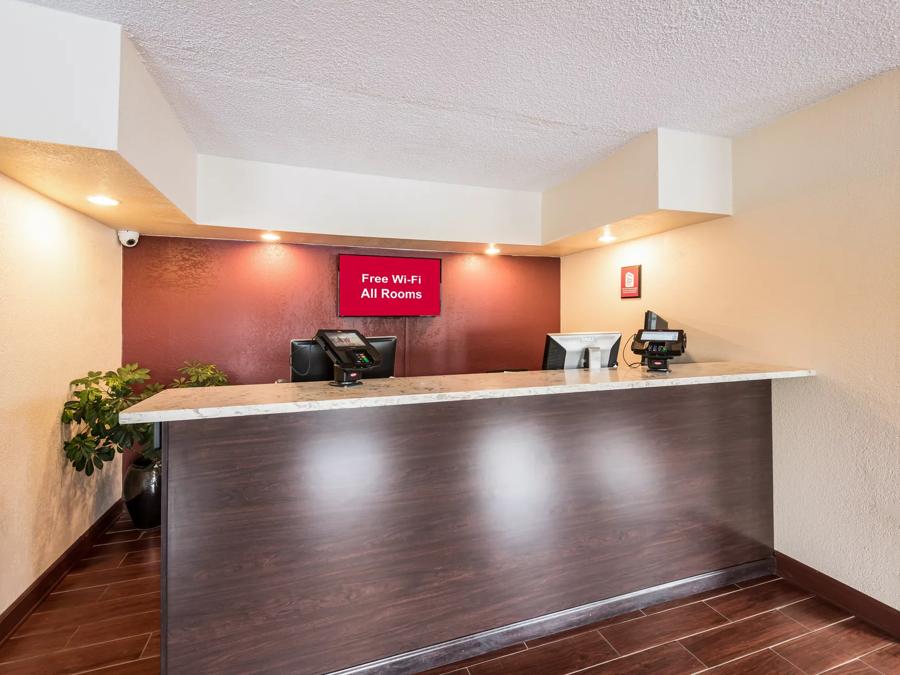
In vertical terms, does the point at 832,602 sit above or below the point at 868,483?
below

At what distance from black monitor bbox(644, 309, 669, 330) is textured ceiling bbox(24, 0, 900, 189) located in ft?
4.22

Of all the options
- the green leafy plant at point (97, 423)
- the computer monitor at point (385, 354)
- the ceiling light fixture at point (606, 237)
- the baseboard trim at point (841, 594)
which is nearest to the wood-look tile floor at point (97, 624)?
the green leafy plant at point (97, 423)

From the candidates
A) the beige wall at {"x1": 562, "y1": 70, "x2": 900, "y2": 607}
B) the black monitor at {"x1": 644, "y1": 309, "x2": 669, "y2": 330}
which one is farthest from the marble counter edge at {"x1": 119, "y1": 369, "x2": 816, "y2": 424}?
the black monitor at {"x1": 644, "y1": 309, "x2": 669, "y2": 330}

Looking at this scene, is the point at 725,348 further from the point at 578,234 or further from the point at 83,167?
the point at 83,167

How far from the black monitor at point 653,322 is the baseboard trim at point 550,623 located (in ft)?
5.41

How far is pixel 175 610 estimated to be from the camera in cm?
166

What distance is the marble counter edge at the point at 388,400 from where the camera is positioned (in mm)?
1548

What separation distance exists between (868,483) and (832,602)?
708 mm

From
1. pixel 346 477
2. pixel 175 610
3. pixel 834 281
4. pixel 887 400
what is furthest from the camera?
pixel 834 281

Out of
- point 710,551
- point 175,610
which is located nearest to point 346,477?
point 175,610

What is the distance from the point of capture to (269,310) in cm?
397

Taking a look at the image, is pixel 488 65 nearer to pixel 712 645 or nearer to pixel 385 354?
pixel 385 354

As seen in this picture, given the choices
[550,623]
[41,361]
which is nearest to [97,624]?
[41,361]

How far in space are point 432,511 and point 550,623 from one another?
0.86 meters
